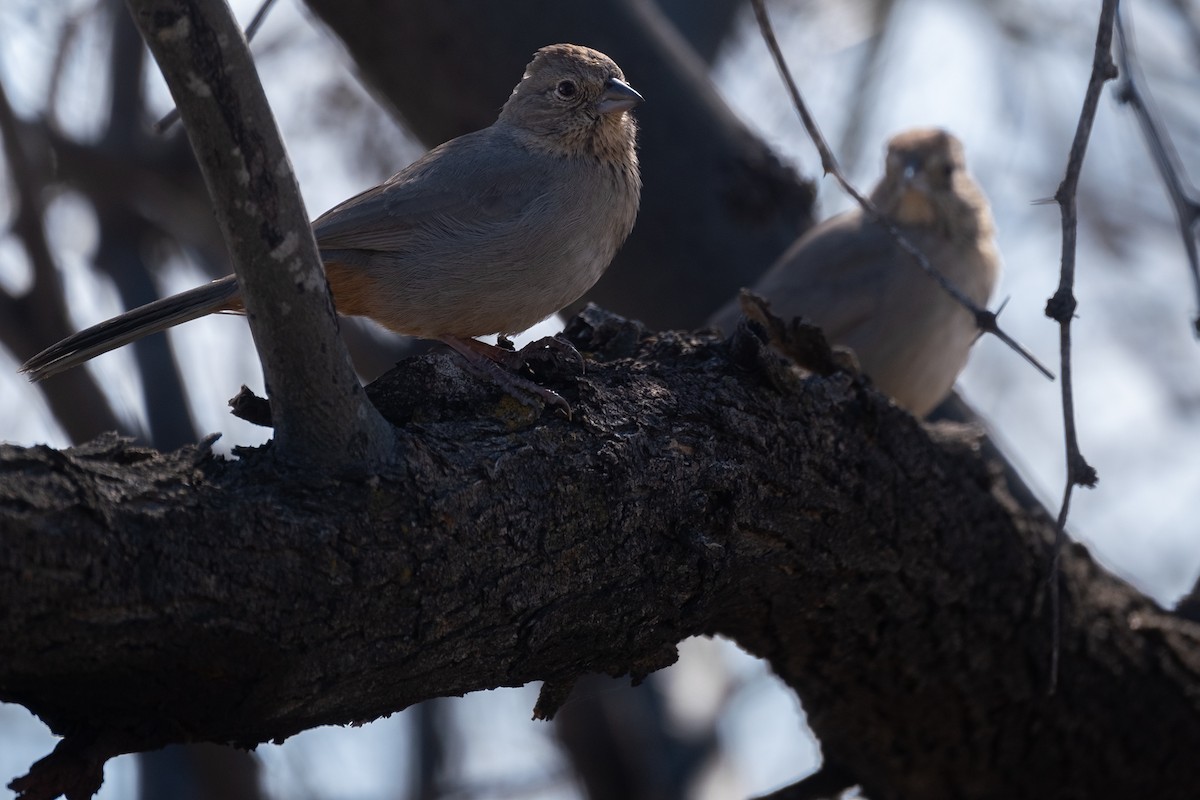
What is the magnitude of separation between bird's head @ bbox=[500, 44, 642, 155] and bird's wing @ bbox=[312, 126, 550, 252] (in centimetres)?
25

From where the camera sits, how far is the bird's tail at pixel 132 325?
3.14 meters

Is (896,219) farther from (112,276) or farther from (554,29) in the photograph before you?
(112,276)

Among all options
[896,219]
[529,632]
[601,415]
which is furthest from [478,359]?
[896,219]

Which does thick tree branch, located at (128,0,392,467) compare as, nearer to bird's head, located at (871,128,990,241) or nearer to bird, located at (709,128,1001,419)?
bird, located at (709,128,1001,419)

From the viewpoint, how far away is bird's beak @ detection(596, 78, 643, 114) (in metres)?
4.34

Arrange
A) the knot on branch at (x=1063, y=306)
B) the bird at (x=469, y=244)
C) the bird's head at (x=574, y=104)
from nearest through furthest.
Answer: the knot on branch at (x=1063, y=306)
the bird at (x=469, y=244)
the bird's head at (x=574, y=104)

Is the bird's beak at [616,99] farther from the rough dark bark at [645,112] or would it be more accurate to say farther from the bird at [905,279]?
the bird at [905,279]

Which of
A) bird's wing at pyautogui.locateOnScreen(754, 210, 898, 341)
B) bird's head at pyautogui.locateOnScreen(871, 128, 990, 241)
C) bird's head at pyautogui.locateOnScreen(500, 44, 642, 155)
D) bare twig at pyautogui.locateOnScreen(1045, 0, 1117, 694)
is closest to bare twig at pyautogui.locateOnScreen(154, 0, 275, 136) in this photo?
bird's head at pyautogui.locateOnScreen(500, 44, 642, 155)

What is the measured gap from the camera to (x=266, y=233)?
7.38 feet

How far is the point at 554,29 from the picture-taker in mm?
5344

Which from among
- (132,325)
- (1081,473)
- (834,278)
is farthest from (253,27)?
(834,278)

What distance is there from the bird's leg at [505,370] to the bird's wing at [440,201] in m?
0.39

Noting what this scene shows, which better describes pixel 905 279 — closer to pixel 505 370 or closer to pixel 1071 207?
pixel 1071 207

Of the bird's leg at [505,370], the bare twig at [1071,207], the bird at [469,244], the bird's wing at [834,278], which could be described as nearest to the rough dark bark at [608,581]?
the bird's leg at [505,370]
